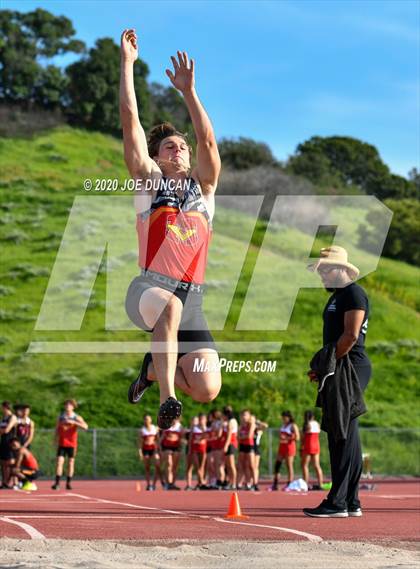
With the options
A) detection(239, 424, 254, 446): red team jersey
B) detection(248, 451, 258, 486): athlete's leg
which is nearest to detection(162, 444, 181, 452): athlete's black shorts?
detection(239, 424, 254, 446): red team jersey

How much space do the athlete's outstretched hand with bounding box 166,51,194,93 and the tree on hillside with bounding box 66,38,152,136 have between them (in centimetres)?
7752

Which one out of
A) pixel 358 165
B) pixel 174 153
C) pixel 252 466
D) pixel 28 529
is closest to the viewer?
pixel 174 153

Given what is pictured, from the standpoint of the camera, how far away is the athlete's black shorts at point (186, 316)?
6.89 metres

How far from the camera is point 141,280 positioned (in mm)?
6969

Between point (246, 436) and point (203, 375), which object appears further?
point (246, 436)

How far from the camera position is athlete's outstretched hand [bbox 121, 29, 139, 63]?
284 inches

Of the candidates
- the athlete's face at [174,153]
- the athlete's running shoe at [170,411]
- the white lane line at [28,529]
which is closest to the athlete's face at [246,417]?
the white lane line at [28,529]

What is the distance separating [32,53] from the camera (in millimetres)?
95062

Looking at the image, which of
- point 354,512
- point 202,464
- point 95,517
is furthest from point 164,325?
point 202,464

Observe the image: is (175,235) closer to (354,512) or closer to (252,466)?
(354,512)

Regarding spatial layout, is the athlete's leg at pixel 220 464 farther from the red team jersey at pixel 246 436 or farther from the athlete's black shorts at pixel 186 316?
the athlete's black shorts at pixel 186 316

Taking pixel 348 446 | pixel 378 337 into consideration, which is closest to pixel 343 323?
pixel 348 446

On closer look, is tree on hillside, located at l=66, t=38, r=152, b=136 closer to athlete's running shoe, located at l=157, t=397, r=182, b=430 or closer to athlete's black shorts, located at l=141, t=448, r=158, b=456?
athlete's black shorts, located at l=141, t=448, r=158, b=456

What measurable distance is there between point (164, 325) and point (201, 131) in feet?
3.96
